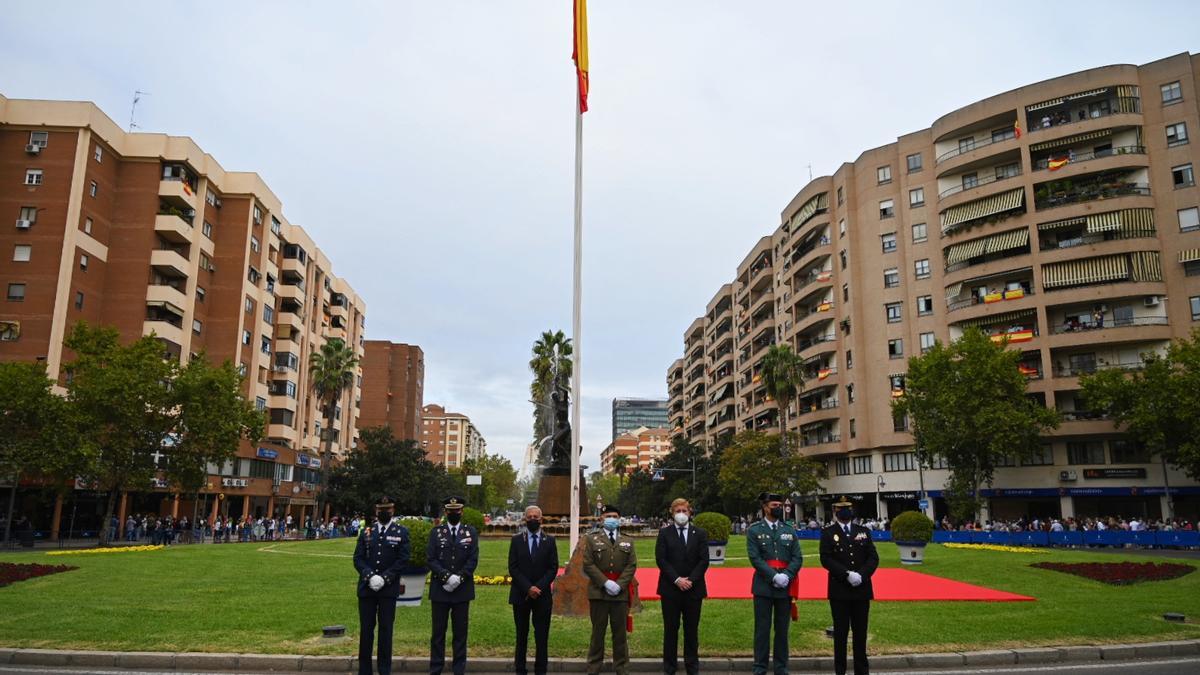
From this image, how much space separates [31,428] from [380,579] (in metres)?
36.8

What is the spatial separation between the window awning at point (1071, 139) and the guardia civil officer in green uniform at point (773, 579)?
5355 centimetres

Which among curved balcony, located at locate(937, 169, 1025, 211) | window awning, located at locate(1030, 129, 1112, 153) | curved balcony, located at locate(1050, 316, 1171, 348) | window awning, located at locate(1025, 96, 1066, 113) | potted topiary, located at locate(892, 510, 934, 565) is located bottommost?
potted topiary, located at locate(892, 510, 934, 565)

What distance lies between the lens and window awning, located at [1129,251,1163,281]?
163 ft

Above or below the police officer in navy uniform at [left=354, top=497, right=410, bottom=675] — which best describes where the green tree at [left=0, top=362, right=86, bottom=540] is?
above

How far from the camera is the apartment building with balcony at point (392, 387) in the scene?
114 m

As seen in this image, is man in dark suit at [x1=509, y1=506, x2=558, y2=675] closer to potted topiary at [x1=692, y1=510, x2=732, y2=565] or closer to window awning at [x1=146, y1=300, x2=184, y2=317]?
potted topiary at [x1=692, y1=510, x2=732, y2=565]

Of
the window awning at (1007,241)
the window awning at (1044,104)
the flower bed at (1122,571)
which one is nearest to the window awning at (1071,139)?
the window awning at (1044,104)

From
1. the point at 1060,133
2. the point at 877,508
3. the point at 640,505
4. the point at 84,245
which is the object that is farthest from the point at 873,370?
the point at 84,245

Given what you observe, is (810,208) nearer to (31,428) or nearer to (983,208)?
(983,208)

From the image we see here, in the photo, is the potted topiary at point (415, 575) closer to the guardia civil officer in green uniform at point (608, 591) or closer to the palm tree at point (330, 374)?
the guardia civil officer in green uniform at point (608, 591)

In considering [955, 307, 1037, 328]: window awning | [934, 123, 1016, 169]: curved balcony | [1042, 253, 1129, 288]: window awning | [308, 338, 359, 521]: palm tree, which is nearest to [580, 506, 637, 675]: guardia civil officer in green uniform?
[955, 307, 1037, 328]: window awning

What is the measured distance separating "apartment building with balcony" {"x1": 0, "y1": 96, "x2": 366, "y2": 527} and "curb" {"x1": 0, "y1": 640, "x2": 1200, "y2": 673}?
112 ft

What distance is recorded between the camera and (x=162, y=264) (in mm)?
52594

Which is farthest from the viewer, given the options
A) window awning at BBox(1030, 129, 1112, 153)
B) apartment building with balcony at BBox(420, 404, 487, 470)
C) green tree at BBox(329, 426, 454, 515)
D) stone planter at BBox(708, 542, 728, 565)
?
apartment building with balcony at BBox(420, 404, 487, 470)
